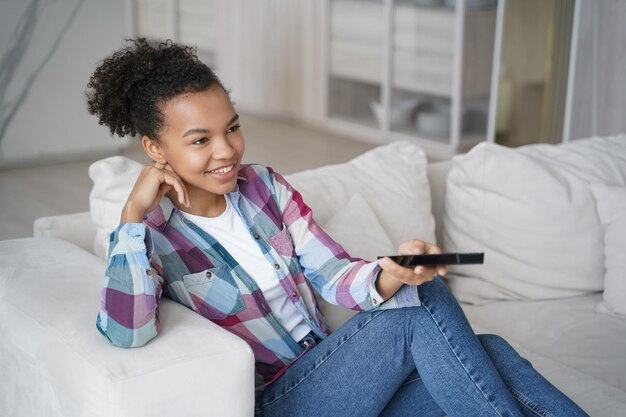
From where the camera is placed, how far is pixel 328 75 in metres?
4.92

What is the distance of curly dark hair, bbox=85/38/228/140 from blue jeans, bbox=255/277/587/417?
0.45m

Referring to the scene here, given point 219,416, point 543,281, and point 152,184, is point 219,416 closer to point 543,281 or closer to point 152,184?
point 152,184

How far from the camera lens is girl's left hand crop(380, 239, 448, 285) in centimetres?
Result: 127

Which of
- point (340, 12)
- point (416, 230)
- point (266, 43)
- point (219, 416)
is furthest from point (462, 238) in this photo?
point (266, 43)

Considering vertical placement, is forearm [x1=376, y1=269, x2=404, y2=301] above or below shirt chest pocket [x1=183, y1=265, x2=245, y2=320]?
above

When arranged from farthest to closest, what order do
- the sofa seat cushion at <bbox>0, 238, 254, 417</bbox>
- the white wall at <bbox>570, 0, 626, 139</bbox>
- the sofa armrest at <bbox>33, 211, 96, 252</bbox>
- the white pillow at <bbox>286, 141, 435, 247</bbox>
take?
the white wall at <bbox>570, 0, 626, 139</bbox> → the white pillow at <bbox>286, 141, 435, 247</bbox> → the sofa armrest at <bbox>33, 211, 96, 252</bbox> → the sofa seat cushion at <bbox>0, 238, 254, 417</bbox>

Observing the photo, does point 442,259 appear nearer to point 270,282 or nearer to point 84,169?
point 270,282

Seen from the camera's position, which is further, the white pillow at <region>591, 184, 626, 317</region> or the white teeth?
the white pillow at <region>591, 184, 626, 317</region>

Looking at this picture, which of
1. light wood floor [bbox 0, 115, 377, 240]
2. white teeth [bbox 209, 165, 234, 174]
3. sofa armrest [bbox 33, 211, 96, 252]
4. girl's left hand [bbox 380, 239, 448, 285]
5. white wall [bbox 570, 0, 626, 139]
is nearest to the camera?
girl's left hand [bbox 380, 239, 448, 285]

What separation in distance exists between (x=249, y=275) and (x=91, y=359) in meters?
0.34

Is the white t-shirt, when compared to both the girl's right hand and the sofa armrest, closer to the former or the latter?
the girl's right hand

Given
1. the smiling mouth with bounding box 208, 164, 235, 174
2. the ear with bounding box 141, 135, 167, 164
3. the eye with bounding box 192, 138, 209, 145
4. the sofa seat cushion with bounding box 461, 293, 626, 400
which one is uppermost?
the eye with bounding box 192, 138, 209, 145

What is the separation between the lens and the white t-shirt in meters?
1.44

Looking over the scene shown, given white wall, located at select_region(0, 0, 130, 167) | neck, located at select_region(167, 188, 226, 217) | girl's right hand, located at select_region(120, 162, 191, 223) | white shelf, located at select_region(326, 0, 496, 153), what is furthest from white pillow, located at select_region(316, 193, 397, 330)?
white shelf, located at select_region(326, 0, 496, 153)
